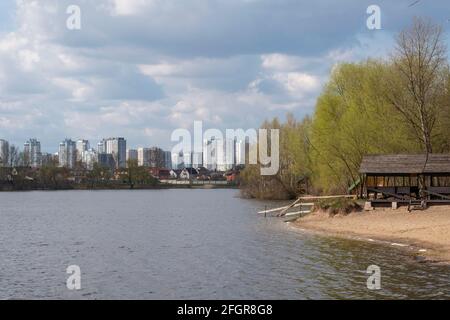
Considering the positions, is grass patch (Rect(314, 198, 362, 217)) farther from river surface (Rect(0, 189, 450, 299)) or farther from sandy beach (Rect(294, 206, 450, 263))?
river surface (Rect(0, 189, 450, 299))

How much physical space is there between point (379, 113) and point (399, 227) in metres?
22.1

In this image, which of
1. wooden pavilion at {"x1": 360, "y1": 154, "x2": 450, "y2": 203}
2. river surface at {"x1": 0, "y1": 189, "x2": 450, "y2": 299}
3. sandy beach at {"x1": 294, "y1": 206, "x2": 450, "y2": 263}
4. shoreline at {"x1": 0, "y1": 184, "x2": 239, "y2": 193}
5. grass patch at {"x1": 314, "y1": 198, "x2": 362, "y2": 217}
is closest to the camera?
river surface at {"x1": 0, "y1": 189, "x2": 450, "y2": 299}

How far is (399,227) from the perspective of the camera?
34031 millimetres

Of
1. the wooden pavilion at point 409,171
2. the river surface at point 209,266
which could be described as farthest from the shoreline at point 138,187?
the wooden pavilion at point 409,171

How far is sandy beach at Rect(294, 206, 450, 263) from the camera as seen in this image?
28.1 m

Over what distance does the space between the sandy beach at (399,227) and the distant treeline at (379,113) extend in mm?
11303

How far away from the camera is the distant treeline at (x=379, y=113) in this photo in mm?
47750

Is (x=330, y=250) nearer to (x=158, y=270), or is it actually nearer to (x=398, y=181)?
(x=158, y=270)

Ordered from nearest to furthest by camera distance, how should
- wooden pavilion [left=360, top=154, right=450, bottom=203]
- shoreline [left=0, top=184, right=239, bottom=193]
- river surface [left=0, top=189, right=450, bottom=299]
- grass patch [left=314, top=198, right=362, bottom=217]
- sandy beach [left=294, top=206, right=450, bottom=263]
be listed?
1. river surface [left=0, top=189, right=450, bottom=299]
2. sandy beach [left=294, top=206, right=450, bottom=263]
3. wooden pavilion [left=360, top=154, right=450, bottom=203]
4. grass patch [left=314, top=198, right=362, bottom=217]
5. shoreline [left=0, top=184, right=239, bottom=193]

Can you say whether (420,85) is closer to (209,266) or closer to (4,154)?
(209,266)

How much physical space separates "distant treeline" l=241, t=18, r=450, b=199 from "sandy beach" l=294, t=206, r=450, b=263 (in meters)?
11.3

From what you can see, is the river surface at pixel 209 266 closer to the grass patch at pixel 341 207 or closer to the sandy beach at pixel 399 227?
the sandy beach at pixel 399 227

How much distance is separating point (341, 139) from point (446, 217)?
23632 millimetres

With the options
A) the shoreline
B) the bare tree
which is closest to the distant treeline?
the bare tree
